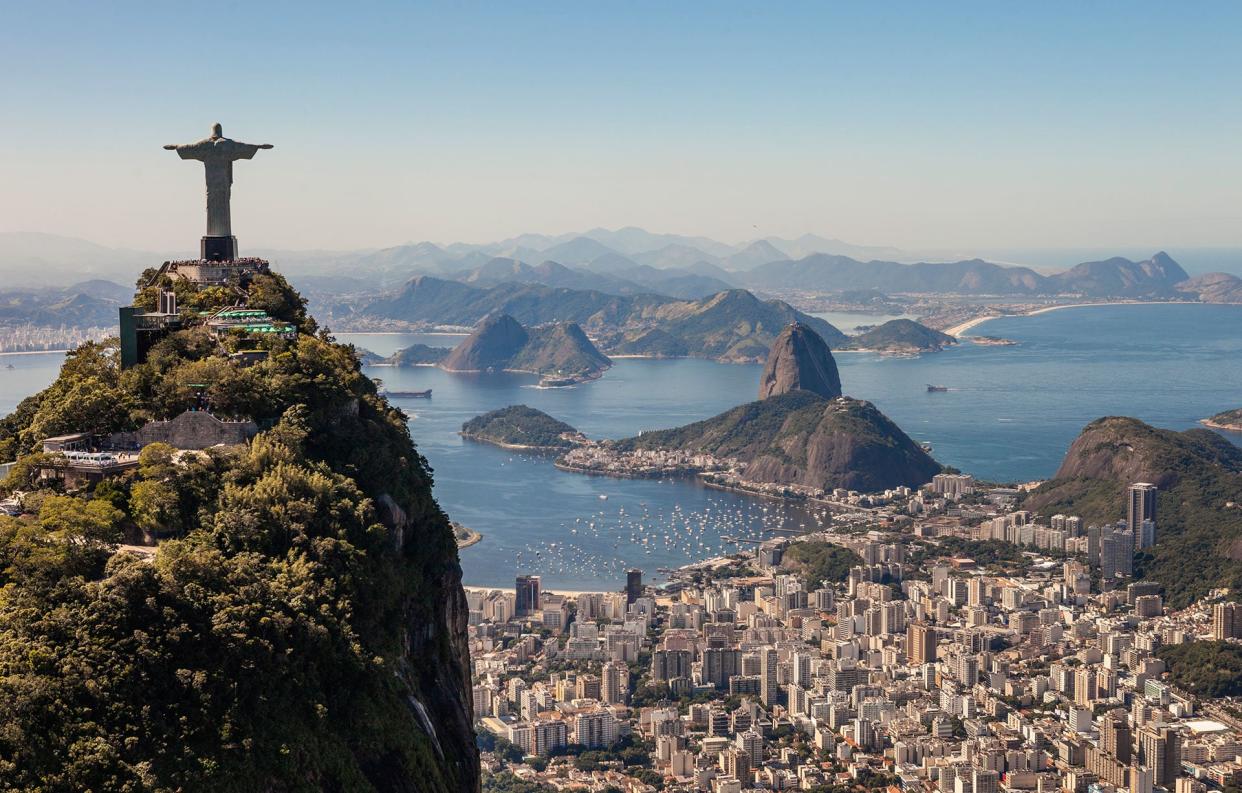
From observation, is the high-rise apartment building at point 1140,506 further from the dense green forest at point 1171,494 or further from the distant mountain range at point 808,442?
the distant mountain range at point 808,442

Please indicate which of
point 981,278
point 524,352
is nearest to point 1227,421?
point 524,352

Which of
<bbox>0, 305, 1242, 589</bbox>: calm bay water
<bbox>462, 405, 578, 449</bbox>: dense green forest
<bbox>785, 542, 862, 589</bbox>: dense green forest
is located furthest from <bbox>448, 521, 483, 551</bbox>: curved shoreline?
<bbox>462, 405, 578, 449</bbox>: dense green forest

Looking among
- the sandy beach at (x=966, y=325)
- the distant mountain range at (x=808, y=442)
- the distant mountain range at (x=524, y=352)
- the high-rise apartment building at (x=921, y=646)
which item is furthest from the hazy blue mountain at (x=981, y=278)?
the high-rise apartment building at (x=921, y=646)

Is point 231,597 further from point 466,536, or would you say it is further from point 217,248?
point 466,536

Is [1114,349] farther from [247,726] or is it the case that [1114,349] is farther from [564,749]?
[247,726]

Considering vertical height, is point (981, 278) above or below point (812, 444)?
above
